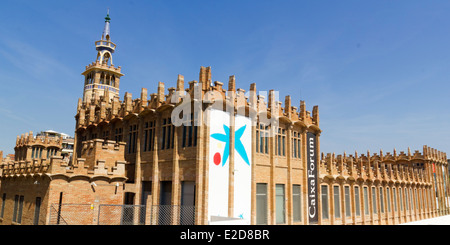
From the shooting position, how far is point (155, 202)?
24609 millimetres

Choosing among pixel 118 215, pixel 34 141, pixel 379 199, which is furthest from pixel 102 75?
pixel 379 199

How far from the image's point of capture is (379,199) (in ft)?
134

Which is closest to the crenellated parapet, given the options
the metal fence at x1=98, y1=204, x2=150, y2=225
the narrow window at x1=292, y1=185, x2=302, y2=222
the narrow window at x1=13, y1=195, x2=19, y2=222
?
the narrow window at x1=292, y1=185, x2=302, y2=222

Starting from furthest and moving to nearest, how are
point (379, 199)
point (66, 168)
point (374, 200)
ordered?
1. point (379, 199)
2. point (374, 200)
3. point (66, 168)

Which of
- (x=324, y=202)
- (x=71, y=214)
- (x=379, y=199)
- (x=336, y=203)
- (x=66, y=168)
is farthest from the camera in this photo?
(x=379, y=199)

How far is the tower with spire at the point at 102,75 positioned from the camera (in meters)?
48.5

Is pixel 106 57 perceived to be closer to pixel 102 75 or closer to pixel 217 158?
pixel 102 75

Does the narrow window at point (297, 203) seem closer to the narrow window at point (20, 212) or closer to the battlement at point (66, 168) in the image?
the battlement at point (66, 168)

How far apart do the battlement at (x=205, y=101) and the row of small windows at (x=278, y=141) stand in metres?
1.32

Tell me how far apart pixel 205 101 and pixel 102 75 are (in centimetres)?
3313

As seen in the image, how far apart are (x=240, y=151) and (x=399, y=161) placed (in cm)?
4514

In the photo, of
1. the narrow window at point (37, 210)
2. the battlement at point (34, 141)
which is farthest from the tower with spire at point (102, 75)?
the narrow window at point (37, 210)
